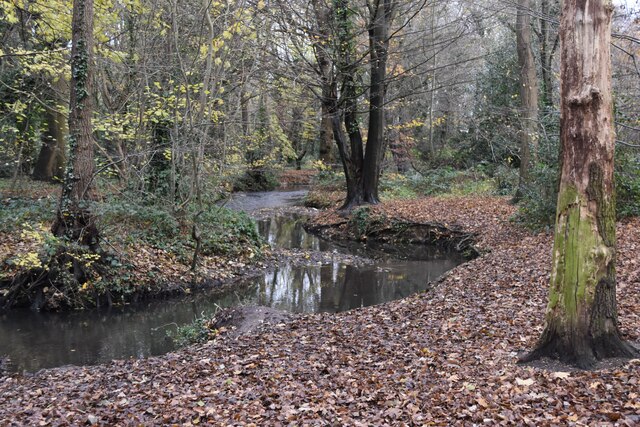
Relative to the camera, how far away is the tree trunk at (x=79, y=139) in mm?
9844

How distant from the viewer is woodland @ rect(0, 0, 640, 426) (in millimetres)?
4715

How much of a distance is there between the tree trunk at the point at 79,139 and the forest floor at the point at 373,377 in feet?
12.2

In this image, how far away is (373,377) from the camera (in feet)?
17.7

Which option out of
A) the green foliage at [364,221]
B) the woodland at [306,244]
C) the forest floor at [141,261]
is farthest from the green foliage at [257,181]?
the forest floor at [141,261]

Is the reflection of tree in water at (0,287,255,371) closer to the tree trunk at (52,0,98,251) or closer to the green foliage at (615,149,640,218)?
the tree trunk at (52,0,98,251)

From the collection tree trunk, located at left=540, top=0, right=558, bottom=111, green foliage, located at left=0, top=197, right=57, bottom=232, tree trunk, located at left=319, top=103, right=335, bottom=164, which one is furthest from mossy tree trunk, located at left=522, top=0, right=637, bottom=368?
tree trunk, located at left=319, top=103, right=335, bottom=164

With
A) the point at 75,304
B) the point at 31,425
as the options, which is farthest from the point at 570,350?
the point at 75,304

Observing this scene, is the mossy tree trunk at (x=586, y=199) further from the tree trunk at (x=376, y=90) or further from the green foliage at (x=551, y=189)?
the tree trunk at (x=376, y=90)

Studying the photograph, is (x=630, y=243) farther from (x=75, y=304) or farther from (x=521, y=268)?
(x=75, y=304)

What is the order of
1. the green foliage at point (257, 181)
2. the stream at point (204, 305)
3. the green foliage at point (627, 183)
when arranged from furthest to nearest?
the green foliage at point (257, 181)
the green foliage at point (627, 183)
the stream at point (204, 305)

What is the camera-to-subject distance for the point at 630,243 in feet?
32.4

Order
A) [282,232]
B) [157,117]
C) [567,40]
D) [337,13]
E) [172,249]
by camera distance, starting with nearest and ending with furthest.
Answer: [567,40] → [172,249] → [157,117] → [337,13] → [282,232]

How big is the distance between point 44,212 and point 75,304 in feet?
11.7

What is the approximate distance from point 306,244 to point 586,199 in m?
13.2
